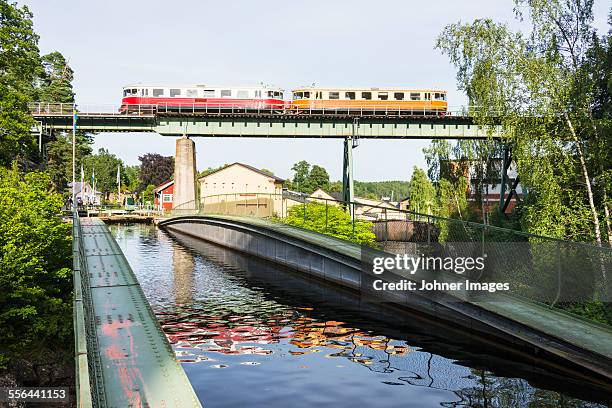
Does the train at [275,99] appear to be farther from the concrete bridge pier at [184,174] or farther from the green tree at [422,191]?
Answer: the green tree at [422,191]

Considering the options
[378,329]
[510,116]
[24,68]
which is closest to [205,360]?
[378,329]

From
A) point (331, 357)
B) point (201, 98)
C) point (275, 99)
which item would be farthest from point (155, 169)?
point (331, 357)

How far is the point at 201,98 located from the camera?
55688mm

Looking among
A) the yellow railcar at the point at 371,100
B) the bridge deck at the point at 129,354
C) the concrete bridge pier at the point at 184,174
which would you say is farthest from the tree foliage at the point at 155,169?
the bridge deck at the point at 129,354

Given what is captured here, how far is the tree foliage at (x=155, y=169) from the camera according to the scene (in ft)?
406

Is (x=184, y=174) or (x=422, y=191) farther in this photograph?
(x=422, y=191)

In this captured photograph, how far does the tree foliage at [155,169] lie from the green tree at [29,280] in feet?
348

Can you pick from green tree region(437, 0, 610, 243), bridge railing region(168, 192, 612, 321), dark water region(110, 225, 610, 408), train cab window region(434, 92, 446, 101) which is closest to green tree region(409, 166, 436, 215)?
train cab window region(434, 92, 446, 101)

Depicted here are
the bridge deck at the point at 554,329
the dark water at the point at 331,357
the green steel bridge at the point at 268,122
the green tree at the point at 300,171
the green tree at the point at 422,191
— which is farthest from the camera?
the green tree at the point at 300,171

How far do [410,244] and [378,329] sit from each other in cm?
400

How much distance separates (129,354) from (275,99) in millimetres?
49472

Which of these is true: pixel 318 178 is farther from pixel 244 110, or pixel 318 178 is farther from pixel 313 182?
pixel 244 110

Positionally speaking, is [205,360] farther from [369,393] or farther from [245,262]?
[245,262]

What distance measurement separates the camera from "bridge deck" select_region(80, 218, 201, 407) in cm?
666
